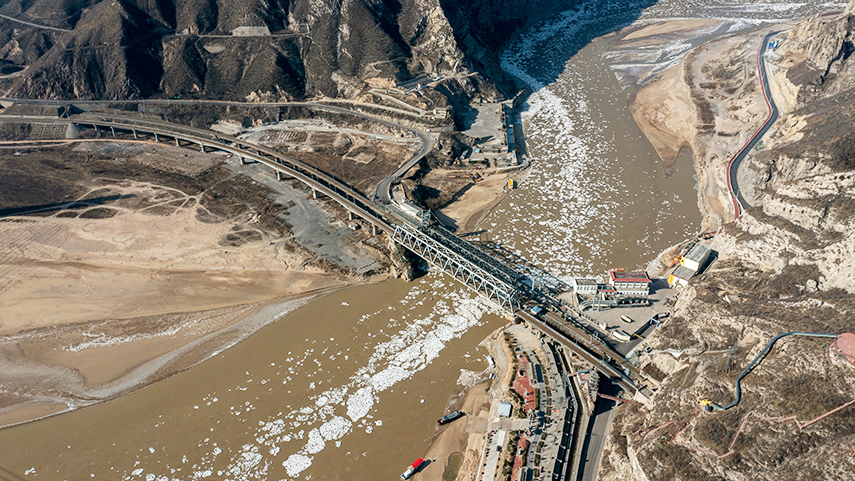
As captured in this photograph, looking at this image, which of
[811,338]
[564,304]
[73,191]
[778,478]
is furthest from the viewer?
[73,191]

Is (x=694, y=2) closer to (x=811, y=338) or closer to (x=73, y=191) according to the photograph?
(x=811, y=338)

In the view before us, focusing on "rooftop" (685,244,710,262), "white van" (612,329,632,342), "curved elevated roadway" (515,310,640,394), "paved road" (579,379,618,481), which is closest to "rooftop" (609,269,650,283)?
"rooftop" (685,244,710,262)

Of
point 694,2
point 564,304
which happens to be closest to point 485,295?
point 564,304

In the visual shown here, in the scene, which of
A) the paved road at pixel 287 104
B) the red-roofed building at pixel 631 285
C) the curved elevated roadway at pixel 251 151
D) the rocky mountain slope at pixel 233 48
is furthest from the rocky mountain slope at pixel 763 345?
the rocky mountain slope at pixel 233 48

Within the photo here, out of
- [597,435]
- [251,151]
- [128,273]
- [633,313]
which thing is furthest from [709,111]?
[128,273]

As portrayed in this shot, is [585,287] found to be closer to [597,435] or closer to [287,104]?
[597,435]

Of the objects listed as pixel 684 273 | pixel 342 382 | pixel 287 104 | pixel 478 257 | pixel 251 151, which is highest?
pixel 287 104

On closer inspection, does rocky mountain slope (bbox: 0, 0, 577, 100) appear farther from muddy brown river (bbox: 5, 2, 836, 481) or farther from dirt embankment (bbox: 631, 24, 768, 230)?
muddy brown river (bbox: 5, 2, 836, 481)
